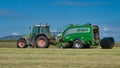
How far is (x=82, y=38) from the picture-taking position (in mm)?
34250

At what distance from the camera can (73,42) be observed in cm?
3459

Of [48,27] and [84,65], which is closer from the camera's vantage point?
[84,65]

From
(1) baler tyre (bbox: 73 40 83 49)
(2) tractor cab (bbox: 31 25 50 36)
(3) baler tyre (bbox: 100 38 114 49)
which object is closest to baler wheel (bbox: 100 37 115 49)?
(3) baler tyre (bbox: 100 38 114 49)

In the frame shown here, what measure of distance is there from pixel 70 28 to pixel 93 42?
254 centimetres

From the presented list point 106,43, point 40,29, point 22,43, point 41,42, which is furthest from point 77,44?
point 22,43

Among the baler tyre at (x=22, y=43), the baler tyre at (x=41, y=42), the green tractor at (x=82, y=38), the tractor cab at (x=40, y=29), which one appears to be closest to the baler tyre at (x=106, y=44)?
the green tractor at (x=82, y=38)

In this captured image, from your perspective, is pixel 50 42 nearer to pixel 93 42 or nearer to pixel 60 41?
pixel 60 41

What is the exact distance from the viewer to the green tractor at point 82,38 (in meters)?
33.4

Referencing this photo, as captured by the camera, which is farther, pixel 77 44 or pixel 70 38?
pixel 70 38

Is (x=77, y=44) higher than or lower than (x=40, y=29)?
lower

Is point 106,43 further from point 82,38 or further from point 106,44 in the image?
point 82,38

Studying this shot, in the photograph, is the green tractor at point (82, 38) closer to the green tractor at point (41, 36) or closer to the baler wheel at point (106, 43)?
the baler wheel at point (106, 43)

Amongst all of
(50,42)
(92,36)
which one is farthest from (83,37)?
(50,42)

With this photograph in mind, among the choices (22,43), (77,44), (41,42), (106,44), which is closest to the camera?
(106,44)
